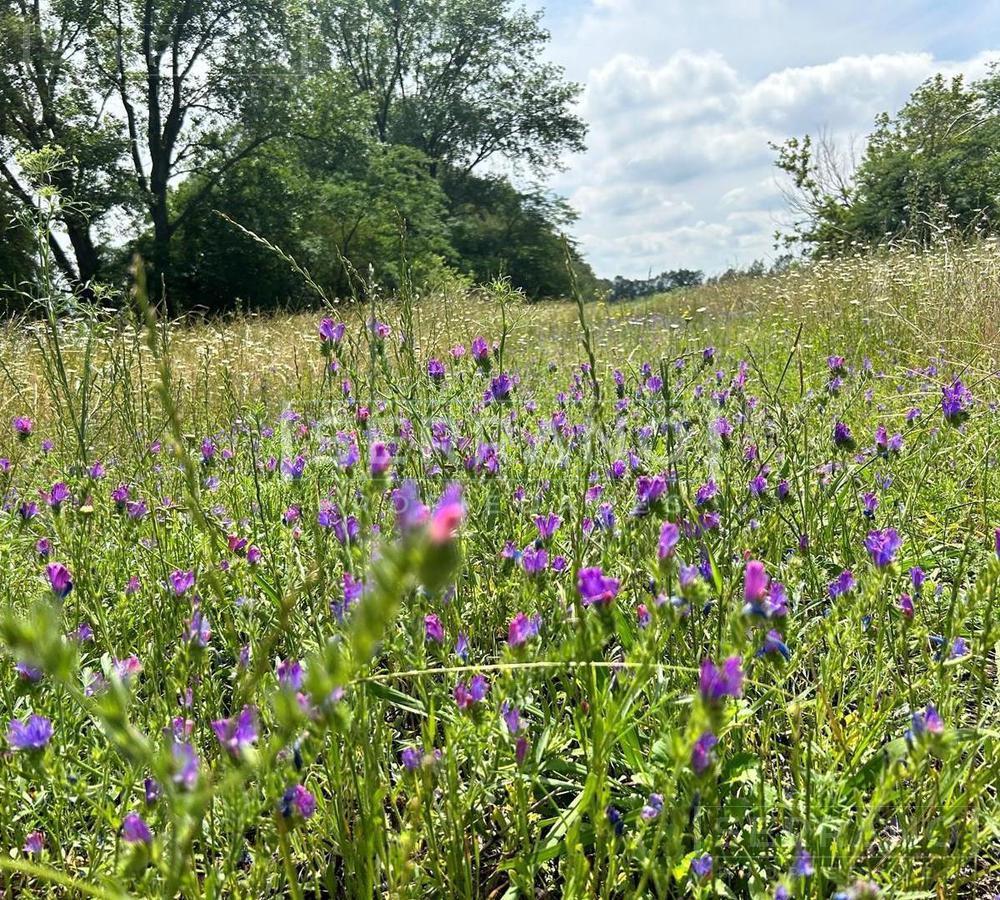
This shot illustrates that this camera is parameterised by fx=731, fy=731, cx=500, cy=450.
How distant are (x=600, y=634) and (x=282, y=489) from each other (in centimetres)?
192

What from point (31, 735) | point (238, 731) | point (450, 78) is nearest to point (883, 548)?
point (238, 731)

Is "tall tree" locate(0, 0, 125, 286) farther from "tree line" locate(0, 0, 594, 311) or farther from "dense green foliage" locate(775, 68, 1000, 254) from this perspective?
"dense green foliage" locate(775, 68, 1000, 254)

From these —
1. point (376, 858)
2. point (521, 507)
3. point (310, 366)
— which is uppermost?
point (310, 366)

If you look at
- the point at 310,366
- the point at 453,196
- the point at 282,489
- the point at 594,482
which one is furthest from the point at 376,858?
the point at 453,196

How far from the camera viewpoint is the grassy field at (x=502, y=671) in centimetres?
85

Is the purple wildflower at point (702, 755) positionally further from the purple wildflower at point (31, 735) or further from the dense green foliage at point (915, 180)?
the dense green foliage at point (915, 180)

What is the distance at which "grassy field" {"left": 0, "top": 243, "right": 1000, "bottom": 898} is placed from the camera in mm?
854

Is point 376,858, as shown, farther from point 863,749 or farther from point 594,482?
point 594,482

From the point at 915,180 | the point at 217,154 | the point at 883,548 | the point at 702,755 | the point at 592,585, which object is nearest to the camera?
the point at 702,755

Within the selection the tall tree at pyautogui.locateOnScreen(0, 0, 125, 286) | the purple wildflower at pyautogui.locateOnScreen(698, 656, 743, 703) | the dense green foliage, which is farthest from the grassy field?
the tall tree at pyautogui.locateOnScreen(0, 0, 125, 286)

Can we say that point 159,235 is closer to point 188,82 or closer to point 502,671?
point 188,82

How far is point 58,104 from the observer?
1919 cm

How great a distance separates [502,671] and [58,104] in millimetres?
23520

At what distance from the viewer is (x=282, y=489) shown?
2578 millimetres
